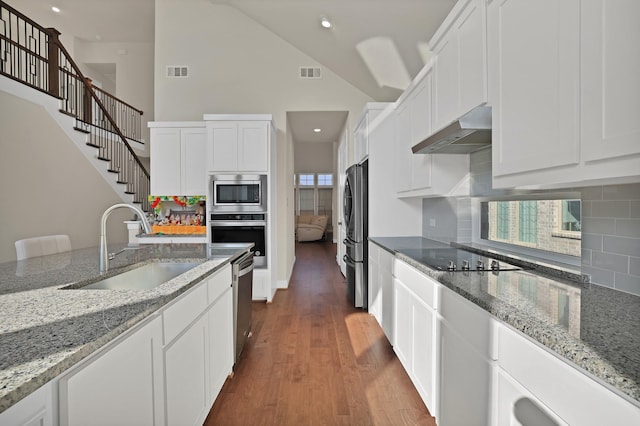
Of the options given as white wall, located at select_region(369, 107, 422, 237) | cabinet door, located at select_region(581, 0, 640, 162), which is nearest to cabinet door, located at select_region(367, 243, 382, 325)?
white wall, located at select_region(369, 107, 422, 237)

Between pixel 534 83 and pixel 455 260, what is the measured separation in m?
1.17

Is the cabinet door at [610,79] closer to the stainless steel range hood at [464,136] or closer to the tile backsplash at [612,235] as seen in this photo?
the tile backsplash at [612,235]

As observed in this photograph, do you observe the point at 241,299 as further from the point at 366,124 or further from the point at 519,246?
the point at 366,124

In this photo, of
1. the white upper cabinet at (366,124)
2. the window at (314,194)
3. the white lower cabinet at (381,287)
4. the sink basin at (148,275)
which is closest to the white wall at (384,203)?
the white upper cabinet at (366,124)

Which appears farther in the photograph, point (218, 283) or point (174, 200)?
point (174, 200)

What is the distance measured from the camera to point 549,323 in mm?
986

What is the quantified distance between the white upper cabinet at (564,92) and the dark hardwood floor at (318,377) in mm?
1523

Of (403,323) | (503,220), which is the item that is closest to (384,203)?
(503,220)

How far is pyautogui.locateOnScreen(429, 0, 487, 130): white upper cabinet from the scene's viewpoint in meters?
1.66

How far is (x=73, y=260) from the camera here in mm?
1932

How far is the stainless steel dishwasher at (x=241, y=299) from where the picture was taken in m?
2.37

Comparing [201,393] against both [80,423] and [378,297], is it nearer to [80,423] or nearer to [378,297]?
[80,423]

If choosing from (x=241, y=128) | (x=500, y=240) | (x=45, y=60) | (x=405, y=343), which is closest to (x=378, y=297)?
(x=405, y=343)

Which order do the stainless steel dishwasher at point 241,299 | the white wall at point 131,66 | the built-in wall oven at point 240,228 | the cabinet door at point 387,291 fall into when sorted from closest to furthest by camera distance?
the stainless steel dishwasher at point 241,299 < the cabinet door at point 387,291 < the built-in wall oven at point 240,228 < the white wall at point 131,66
